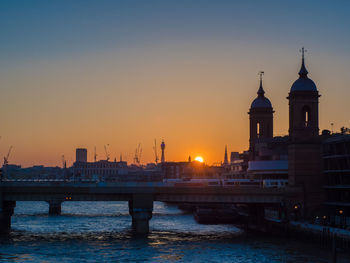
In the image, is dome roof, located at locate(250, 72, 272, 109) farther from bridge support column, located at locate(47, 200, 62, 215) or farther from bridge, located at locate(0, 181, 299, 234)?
bridge, located at locate(0, 181, 299, 234)

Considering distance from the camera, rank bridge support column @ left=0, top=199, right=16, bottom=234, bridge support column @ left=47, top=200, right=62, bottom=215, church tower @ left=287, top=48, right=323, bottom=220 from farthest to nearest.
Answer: bridge support column @ left=47, top=200, right=62, bottom=215 < church tower @ left=287, top=48, right=323, bottom=220 < bridge support column @ left=0, top=199, right=16, bottom=234

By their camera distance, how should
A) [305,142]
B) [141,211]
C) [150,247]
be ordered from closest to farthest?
[150,247] → [141,211] → [305,142]

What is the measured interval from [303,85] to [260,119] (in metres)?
61.7

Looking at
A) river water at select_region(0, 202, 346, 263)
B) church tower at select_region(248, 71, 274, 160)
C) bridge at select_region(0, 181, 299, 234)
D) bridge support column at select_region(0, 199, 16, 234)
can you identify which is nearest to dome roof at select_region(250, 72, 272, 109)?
church tower at select_region(248, 71, 274, 160)

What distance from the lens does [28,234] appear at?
94125 mm

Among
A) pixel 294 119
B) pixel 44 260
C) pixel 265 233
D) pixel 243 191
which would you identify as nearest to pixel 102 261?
pixel 44 260

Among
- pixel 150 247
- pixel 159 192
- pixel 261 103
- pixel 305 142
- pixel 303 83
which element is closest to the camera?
pixel 150 247

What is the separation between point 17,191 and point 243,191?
3778 cm

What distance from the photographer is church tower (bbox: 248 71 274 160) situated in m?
162

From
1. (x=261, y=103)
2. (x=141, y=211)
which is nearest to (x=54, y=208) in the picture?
(x=261, y=103)

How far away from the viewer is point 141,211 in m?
93.0

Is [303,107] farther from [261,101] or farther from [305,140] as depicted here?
[261,101]

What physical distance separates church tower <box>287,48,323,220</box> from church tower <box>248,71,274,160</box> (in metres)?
57.7

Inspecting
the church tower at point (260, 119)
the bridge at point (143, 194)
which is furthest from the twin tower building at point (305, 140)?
the church tower at point (260, 119)
